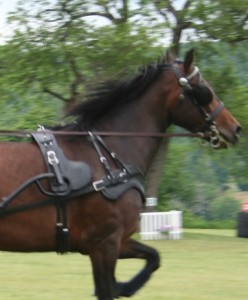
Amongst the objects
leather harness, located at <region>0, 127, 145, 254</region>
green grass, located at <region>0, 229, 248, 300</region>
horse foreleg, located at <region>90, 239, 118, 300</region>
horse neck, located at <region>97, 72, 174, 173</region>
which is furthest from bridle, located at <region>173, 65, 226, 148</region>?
green grass, located at <region>0, 229, 248, 300</region>

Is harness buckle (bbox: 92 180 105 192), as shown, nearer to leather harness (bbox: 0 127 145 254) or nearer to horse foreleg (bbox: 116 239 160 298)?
leather harness (bbox: 0 127 145 254)

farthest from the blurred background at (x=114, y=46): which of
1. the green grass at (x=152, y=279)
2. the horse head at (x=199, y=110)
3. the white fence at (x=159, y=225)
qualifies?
the horse head at (x=199, y=110)

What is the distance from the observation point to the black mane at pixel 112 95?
21.8 feet

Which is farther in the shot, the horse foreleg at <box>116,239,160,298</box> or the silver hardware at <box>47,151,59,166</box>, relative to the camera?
the horse foreleg at <box>116,239,160,298</box>

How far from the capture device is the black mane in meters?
6.64

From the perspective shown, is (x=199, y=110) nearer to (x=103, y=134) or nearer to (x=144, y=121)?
(x=144, y=121)

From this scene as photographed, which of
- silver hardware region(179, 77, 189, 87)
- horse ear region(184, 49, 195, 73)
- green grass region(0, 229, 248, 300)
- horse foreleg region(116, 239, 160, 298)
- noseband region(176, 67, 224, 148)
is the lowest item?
green grass region(0, 229, 248, 300)

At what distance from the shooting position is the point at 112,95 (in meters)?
6.70

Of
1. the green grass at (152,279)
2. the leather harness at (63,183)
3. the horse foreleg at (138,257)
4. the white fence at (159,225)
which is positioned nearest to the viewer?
the leather harness at (63,183)

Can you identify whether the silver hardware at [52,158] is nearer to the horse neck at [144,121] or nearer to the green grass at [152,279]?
→ the horse neck at [144,121]

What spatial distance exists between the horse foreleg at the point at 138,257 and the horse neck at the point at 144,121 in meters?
0.76

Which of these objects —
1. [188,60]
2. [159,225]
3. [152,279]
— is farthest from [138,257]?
[159,225]

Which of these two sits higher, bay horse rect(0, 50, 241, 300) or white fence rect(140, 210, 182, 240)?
bay horse rect(0, 50, 241, 300)

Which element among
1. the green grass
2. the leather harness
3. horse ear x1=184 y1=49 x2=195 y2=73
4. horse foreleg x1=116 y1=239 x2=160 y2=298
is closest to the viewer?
the leather harness
